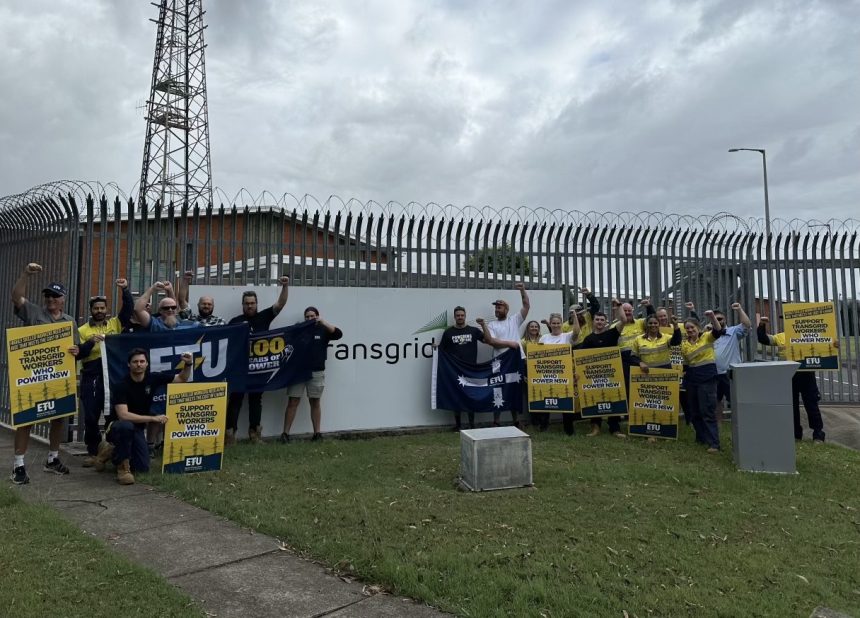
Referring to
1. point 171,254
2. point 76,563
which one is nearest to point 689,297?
point 171,254

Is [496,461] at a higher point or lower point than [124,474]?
higher

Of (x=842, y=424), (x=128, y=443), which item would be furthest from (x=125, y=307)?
(x=842, y=424)

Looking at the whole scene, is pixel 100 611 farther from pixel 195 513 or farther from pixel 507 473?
pixel 507 473

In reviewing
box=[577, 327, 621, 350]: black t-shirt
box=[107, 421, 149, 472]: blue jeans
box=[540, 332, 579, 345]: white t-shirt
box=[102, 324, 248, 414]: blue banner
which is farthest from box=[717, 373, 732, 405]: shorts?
box=[107, 421, 149, 472]: blue jeans

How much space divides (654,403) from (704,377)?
87 centimetres

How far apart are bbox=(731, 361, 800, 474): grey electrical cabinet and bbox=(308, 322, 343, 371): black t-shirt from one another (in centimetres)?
492

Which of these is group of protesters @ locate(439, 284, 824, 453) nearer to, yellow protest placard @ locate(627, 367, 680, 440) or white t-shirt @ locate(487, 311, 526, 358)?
white t-shirt @ locate(487, 311, 526, 358)

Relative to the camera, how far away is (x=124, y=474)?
19.9 ft

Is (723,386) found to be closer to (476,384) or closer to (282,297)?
(476,384)

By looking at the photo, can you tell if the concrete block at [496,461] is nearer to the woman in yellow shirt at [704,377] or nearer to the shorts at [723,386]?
the woman in yellow shirt at [704,377]

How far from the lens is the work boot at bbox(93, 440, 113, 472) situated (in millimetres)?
6387

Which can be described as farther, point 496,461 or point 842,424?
point 842,424

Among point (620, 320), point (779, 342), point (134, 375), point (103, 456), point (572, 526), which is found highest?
point (620, 320)

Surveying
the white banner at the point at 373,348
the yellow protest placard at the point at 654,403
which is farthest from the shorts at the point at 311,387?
the yellow protest placard at the point at 654,403
